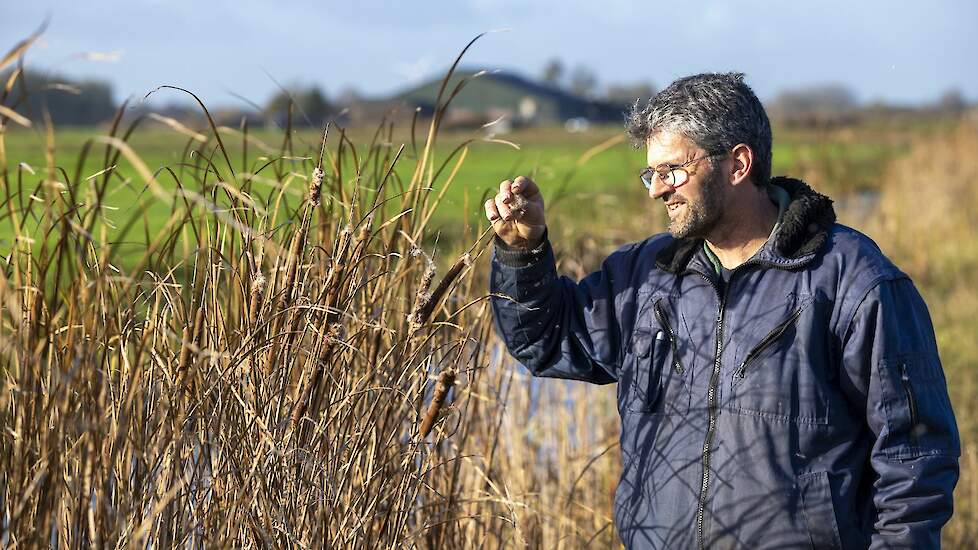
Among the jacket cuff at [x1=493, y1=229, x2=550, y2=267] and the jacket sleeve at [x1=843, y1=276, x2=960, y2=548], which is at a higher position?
the jacket cuff at [x1=493, y1=229, x2=550, y2=267]

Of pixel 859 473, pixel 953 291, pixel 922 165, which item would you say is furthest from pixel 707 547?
pixel 922 165

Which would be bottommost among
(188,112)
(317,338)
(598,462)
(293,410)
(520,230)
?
(598,462)

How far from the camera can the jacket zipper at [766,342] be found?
2297 mm

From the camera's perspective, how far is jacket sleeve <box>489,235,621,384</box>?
2.59 m

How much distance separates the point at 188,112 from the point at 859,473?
1628mm

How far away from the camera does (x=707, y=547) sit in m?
2.35

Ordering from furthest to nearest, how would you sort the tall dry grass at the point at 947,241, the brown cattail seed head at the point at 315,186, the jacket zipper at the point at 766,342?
the tall dry grass at the point at 947,241 < the jacket zipper at the point at 766,342 < the brown cattail seed head at the point at 315,186

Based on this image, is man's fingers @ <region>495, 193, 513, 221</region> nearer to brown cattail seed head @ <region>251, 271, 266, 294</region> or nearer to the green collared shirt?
the green collared shirt

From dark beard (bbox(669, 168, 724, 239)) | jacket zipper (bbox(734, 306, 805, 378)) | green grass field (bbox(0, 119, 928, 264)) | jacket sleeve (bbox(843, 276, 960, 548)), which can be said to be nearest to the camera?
green grass field (bbox(0, 119, 928, 264))

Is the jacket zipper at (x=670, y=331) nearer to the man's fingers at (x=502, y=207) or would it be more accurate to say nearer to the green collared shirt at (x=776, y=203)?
the green collared shirt at (x=776, y=203)

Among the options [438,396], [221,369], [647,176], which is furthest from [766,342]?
[221,369]

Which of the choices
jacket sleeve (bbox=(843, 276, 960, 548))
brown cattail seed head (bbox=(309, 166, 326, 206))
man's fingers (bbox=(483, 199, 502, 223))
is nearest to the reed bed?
brown cattail seed head (bbox=(309, 166, 326, 206))

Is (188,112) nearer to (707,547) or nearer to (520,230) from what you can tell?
(520,230)

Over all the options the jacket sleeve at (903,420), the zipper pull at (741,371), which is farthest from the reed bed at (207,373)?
the jacket sleeve at (903,420)
